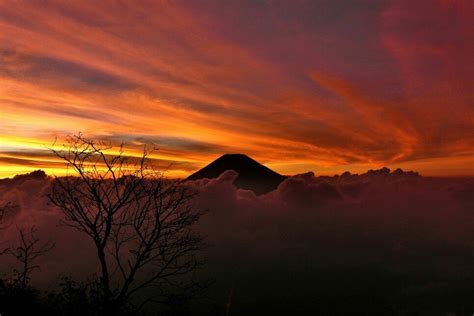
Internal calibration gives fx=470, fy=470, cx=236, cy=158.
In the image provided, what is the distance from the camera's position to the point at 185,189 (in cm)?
2614

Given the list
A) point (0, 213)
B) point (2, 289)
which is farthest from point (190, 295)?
point (0, 213)

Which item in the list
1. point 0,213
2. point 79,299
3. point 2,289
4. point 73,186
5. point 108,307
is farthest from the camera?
point 0,213

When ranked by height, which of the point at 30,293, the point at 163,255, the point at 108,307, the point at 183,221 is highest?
the point at 183,221

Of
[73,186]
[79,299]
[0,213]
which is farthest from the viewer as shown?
[0,213]

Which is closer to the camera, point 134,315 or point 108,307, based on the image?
point 108,307

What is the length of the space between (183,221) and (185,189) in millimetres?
1774

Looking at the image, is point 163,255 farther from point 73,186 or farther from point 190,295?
point 73,186

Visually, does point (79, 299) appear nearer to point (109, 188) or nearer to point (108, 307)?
point (108, 307)

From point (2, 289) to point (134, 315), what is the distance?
12579mm

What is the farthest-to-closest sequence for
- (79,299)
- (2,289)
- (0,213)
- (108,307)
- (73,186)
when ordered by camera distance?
(0,213)
(2,289)
(79,299)
(73,186)
(108,307)

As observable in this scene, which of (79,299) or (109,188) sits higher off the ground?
(109,188)

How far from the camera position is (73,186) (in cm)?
2545

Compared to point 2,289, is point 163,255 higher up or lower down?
higher up

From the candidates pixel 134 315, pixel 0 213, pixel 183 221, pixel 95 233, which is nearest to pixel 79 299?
pixel 134 315
